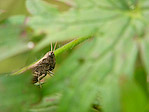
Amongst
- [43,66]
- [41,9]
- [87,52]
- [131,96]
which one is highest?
[43,66]

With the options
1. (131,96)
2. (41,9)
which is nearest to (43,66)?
(41,9)

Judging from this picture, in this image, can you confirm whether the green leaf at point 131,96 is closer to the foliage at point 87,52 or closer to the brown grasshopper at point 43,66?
the foliage at point 87,52

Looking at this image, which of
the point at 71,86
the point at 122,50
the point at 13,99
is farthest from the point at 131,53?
the point at 13,99

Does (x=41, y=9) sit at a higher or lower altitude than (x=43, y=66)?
lower

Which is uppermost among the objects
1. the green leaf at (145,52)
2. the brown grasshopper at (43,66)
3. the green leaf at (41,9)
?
the brown grasshopper at (43,66)

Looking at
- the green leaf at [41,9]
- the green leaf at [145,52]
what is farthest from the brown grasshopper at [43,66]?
the green leaf at [145,52]

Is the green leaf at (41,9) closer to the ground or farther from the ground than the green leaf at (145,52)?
farther from the ground

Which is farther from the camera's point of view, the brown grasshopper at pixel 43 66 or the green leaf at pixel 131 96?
the brown grasshopper at pixel 43 66

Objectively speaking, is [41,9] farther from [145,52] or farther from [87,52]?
[145,52]
